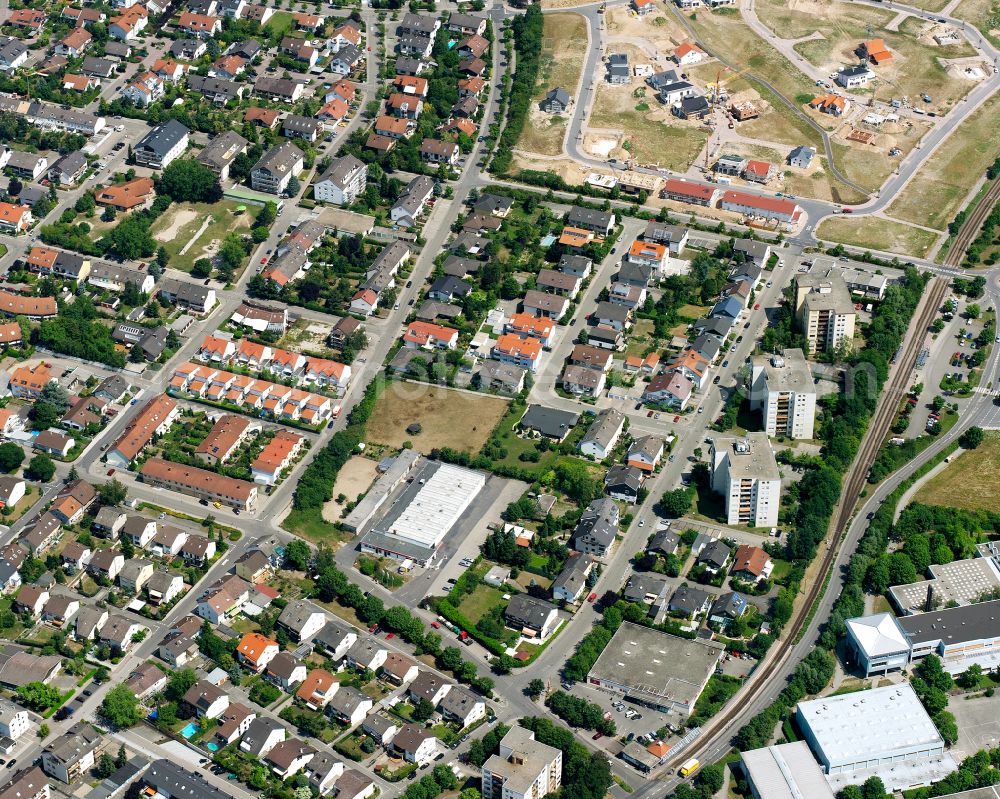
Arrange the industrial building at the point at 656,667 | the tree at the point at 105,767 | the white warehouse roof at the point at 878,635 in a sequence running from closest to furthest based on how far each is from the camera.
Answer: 1. the tree at the point at 105,767
2. the industrial building at the point at 656,667
3. the white warehouse roof at the point at 878,635

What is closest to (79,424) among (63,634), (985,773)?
(63,634)

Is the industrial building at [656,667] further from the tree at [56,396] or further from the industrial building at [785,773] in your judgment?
the tree at [56,396]

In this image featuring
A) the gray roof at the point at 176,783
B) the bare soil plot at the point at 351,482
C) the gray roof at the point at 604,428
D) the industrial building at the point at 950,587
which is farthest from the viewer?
the gray roof at the point at 604,428

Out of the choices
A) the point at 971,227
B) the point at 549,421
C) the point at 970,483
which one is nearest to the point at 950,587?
the point at 970,483

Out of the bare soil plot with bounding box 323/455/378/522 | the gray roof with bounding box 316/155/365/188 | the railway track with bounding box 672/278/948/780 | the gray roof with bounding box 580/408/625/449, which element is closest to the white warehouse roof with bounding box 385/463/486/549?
the bare soil plot with bounding box 323/455/378/522

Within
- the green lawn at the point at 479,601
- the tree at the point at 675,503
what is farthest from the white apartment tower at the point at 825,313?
the green lawn at the point at 479,601

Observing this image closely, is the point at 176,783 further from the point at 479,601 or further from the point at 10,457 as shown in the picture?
the point at 10,457
